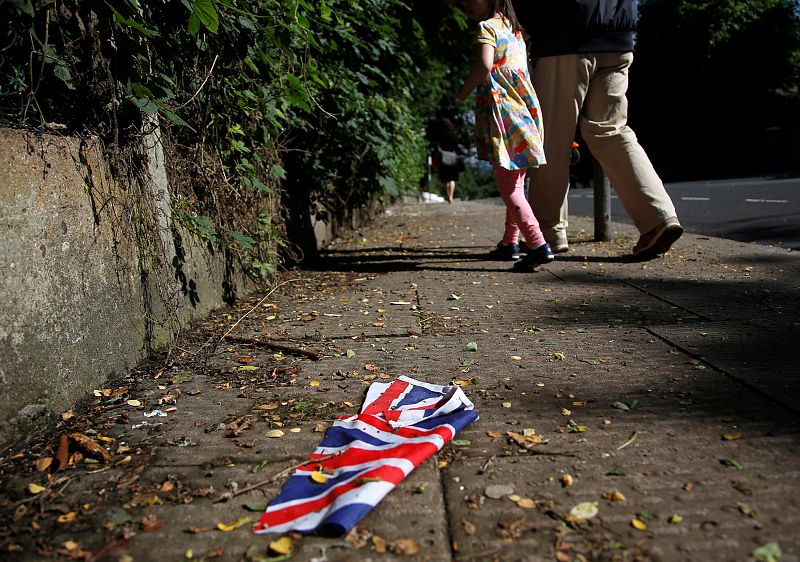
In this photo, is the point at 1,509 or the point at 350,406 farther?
the point at 350,406

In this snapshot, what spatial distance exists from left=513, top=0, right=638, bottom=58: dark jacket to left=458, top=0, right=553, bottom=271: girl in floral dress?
0.19 meters

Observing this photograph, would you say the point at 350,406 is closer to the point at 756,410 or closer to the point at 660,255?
the point at 756,410

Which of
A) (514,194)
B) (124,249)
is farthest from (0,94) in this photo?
(514,194)

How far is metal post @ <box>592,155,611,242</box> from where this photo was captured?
6188mm

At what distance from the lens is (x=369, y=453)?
1971mm

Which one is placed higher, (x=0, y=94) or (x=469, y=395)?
(x=0, y=94)

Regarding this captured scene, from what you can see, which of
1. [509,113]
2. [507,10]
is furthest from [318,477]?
[507,10]

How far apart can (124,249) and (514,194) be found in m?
2.84

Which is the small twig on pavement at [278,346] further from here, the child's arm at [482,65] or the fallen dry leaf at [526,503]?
the child's arm at [482,65]

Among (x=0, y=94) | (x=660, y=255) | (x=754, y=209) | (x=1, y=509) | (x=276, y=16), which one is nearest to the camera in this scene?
(x=1, y=509)

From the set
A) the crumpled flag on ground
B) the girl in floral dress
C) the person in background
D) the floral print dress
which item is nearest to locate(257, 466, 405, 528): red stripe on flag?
the crumpled flag on ground

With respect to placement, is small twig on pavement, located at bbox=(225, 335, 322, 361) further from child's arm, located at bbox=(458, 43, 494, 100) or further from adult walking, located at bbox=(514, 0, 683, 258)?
adult walking, located at bbox=(514, 0, 683, 258)

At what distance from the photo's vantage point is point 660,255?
17.1ft

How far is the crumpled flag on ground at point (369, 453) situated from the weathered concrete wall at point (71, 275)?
2.91ft
